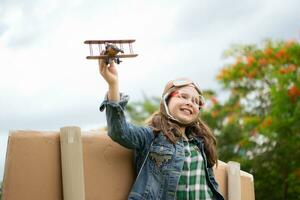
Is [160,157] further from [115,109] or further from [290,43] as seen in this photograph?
[290,43]

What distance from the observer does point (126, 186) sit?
3559 millimetres

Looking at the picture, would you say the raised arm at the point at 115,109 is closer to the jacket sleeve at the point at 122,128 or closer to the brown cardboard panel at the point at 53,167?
the jacket sleeve at the point at 122,128

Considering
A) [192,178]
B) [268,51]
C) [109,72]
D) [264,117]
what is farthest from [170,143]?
[268,51]

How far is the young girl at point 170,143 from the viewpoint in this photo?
328 cm

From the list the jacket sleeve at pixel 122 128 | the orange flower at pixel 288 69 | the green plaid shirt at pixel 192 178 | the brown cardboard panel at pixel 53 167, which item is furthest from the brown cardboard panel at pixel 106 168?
the orange flower at pixel 288 69

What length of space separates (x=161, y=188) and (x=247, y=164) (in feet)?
32.7

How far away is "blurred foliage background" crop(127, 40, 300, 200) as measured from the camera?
1266 cm

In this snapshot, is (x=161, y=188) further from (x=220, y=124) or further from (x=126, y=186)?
(x=220, y=124)

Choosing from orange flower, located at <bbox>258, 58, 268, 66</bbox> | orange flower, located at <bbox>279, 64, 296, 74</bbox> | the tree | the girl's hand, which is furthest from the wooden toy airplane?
orange flower, located at <bbox>258, 58, 268, 66</bbox>

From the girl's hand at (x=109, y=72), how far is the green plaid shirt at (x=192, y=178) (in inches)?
24.2

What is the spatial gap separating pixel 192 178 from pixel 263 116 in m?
11.9

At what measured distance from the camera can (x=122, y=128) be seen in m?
3.29

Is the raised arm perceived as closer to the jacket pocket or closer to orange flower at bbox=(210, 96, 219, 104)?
the jacket pocket

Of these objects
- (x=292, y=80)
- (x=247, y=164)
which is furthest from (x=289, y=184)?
(x=292, y=80)
